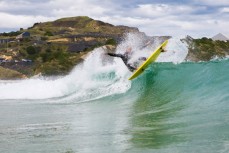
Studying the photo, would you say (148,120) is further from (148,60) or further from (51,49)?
(51,49)

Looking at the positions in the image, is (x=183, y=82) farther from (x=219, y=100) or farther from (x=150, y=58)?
(x=219, y=100)

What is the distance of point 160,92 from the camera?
651 inches

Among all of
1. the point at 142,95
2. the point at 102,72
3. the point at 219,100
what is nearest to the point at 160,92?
the point at 142,95

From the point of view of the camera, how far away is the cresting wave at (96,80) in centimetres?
2119

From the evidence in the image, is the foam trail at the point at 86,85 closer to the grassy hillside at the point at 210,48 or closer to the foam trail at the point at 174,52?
the foam trail at the point at 174,52

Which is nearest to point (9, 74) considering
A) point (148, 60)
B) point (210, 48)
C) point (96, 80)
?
point (210, 48)

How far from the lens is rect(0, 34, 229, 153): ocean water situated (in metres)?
7.92

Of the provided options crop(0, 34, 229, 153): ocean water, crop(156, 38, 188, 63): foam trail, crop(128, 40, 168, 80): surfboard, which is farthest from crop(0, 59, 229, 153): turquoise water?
crop(156, 38, 188, 63): foam trail

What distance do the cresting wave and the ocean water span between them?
0.11m

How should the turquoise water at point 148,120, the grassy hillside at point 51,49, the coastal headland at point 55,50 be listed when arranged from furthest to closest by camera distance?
the grassy hillside at point 51,49 → the coastal headland at point 55,50 → the turquoise water at point 148,120

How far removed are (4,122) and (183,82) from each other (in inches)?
287

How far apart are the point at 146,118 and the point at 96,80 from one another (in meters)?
13.8

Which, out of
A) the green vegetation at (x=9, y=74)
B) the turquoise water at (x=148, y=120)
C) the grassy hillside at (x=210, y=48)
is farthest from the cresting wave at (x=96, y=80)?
the grassy hillside at (x=210, y=48)

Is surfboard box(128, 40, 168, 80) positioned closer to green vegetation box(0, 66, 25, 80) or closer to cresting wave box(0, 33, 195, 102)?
cresting wave box(0, 33, 195, 102)
